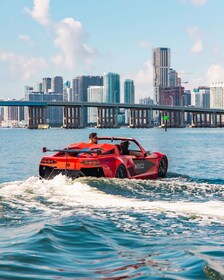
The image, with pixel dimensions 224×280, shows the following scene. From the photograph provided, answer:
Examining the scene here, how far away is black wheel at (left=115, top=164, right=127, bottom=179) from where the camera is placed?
18.8m

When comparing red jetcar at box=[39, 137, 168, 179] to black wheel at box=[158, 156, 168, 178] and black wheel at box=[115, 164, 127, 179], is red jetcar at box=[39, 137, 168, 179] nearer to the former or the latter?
black wheel at box=[115, 164, 127, 179]

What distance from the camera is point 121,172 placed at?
19078 mm

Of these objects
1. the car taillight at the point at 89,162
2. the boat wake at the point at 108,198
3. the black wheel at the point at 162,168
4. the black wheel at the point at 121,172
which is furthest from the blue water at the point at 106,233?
the black wheel at the point at 162,168

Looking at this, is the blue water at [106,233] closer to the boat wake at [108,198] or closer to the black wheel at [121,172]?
the boat wake at [108,198]

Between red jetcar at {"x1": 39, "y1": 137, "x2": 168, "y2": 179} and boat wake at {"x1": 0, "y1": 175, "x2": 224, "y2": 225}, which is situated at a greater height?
red jetcar at {"x1": 39, "y1": 137, "x2": 168, "y2": 179}

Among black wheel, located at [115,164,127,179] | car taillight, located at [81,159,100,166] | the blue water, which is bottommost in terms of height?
the blue water

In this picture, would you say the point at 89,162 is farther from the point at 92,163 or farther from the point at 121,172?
the point at 121,172

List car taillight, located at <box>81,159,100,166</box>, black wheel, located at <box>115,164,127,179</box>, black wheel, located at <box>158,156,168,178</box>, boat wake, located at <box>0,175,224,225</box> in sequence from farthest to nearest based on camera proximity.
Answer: black wheel, located at <box>158,156,168,178</box>, black wheel, located at <box>115,164,127,179</box>, car taillight, located at <box>81,159,100,166</box>, boat wake, located at <box>0,175,224,225</box>

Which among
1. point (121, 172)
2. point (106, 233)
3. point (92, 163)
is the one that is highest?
point (92, 163)

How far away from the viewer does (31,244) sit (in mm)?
9211

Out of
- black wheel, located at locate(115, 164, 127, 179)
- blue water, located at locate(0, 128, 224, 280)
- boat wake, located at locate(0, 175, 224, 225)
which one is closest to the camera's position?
blue water, located at locate(0, 128, 224, 280)

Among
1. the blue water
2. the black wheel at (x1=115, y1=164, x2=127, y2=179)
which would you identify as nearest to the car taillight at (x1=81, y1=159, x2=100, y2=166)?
the blue water

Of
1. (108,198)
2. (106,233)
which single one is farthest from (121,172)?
(106,233)

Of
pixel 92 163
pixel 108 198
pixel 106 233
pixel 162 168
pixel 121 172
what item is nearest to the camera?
pixel 106 233
